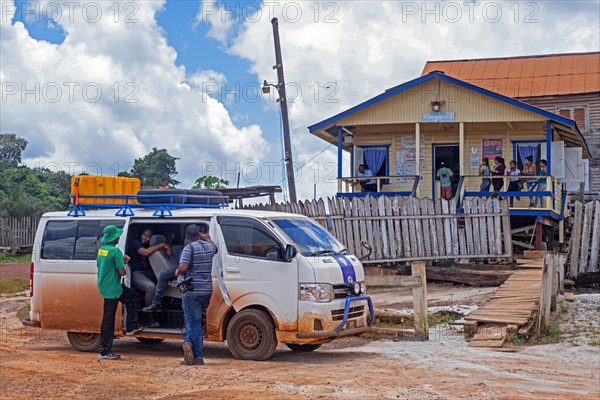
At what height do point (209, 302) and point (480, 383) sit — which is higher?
Answer: point (209, 302)

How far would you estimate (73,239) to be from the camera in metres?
11.9

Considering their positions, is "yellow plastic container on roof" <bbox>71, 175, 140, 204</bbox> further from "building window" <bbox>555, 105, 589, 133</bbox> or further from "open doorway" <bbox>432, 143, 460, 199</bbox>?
"building window" <bbox>555, 105, 589, 133</bbox>

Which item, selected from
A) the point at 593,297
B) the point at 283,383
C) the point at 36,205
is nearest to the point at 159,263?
the point at 283,383

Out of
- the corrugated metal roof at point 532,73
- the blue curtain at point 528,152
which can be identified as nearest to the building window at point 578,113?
the corrugated metal roof at point 532,73

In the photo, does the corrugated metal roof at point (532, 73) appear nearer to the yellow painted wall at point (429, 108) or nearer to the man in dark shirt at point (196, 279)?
the yellow painted wall at point (429, 108)

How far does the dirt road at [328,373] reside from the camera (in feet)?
26.7

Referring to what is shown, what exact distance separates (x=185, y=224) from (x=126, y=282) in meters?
1.15

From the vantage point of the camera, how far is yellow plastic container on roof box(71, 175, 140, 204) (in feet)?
40.1

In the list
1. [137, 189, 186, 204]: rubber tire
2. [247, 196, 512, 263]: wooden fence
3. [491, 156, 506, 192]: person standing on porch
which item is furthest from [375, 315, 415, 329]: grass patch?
[491, 156, 506, 192]: person standing on porch

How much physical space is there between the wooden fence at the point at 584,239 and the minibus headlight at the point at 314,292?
11131 millimetres

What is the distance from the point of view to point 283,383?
8.67 m

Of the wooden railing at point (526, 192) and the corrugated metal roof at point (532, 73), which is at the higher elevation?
the corrugated metal roof at point (532, 73)

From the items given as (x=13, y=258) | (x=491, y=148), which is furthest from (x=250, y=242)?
(x=13, y=258)

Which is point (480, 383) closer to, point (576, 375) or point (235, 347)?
point (576, 375)
